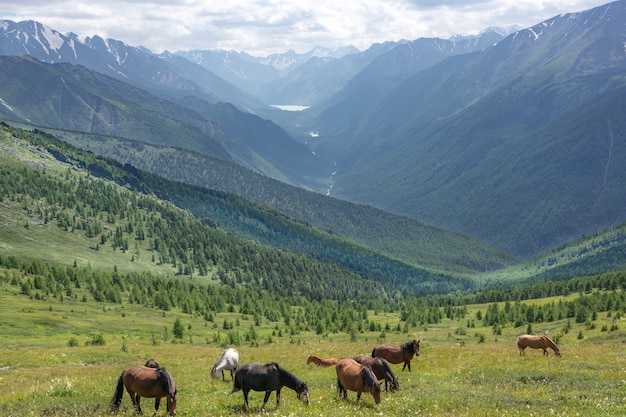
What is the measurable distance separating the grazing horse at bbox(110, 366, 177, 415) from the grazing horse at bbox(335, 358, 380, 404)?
9.91m

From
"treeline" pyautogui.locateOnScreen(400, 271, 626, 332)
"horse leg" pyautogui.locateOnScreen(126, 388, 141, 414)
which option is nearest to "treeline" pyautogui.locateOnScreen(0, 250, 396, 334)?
"treeline" pyautogui.locateOnScreen(400, 271, 626, 332)

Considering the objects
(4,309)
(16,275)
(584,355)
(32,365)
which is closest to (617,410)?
(584,355)

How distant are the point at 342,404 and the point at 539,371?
59.3ft

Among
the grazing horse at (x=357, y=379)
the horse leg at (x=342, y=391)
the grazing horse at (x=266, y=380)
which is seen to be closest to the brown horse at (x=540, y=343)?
the horse leg at (x=342, y=391)

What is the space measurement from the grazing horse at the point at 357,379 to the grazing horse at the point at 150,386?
9910 mm

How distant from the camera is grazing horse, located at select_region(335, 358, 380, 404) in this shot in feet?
96.9

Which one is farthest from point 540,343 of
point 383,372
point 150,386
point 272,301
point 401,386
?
point 272,301

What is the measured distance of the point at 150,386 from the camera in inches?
1104

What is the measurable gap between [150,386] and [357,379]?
1163cm

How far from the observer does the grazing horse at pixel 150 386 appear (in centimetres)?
2773

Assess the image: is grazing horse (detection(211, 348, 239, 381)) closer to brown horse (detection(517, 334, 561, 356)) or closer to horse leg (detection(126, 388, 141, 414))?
horse leg (detection(126, 388, 141, 414))

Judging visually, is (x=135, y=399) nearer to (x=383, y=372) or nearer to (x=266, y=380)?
(x=266, y=380)

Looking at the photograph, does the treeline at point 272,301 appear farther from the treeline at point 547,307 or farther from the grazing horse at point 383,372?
the grazing horse at point 383,372

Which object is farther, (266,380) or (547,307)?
(547,307)
